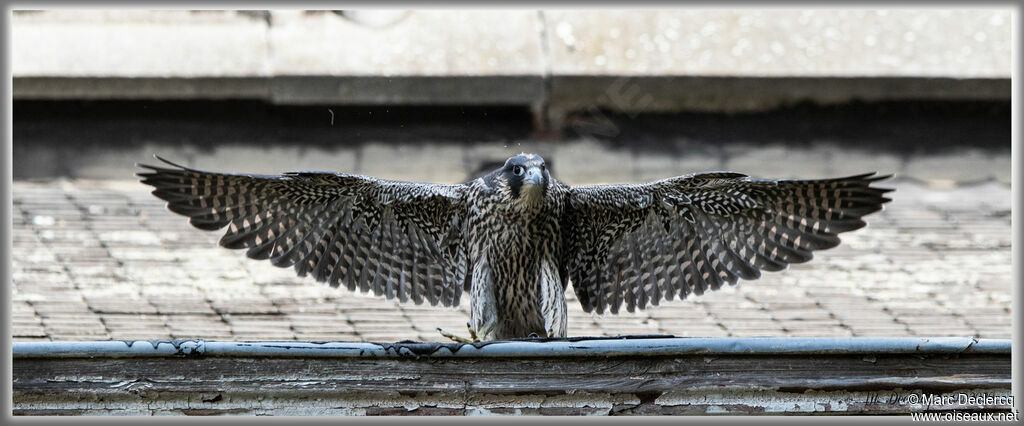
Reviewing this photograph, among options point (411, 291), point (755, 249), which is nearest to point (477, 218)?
point (411, 291)

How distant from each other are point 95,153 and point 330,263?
2.90m

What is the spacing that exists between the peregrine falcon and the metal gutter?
616mm

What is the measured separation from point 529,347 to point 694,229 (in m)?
1.11

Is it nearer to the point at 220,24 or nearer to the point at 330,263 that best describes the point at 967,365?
the point at 330,263

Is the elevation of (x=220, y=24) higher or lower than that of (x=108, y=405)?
higher

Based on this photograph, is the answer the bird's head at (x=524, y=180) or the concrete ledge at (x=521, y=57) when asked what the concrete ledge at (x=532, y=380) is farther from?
the concrete ledge at (x=521, y=57)

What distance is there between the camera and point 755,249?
4.41 meters

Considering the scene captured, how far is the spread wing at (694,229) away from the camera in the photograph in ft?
14.0

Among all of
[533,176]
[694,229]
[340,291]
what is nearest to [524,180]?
[533,176]

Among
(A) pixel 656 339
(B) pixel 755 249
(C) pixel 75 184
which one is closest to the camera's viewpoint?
(A) pixel 656 339

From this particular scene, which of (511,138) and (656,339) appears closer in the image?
(656,339)

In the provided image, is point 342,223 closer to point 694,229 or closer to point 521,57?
point 694,229

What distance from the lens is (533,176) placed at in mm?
4203

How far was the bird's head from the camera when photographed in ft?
13.9
